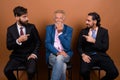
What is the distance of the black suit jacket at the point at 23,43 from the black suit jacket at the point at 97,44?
0.68m

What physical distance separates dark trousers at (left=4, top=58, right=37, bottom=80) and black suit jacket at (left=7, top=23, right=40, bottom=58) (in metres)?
0.10

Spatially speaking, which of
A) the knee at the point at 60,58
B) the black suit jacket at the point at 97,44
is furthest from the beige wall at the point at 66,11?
the knee at the point at 60,58

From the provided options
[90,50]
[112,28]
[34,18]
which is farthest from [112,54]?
[34,18]

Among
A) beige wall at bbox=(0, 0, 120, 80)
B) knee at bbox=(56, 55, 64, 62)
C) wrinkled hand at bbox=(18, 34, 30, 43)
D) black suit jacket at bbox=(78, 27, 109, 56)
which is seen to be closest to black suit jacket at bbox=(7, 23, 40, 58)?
wrinkled hand at bbox=(18, 34, 30, 43)

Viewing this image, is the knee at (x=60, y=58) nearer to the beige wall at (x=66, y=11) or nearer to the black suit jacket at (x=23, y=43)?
the black suit jacket at (x=23, y=43)

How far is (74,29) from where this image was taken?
15.0 ft

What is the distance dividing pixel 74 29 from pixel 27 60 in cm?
109

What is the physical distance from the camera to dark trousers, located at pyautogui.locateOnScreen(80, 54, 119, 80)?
12.7 feet

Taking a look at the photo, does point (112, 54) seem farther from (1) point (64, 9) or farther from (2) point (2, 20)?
(2) point (2, 20)

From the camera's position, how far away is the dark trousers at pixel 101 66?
12.7ft

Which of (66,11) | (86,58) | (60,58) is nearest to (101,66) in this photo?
(86,58)

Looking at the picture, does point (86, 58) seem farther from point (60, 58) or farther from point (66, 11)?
point (66, 11)

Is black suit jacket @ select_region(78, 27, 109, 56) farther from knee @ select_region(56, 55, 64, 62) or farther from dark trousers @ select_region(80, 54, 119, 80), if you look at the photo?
knee @ select_region(56, 55, 64, 62)

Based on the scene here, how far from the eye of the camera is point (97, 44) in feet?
13.1
